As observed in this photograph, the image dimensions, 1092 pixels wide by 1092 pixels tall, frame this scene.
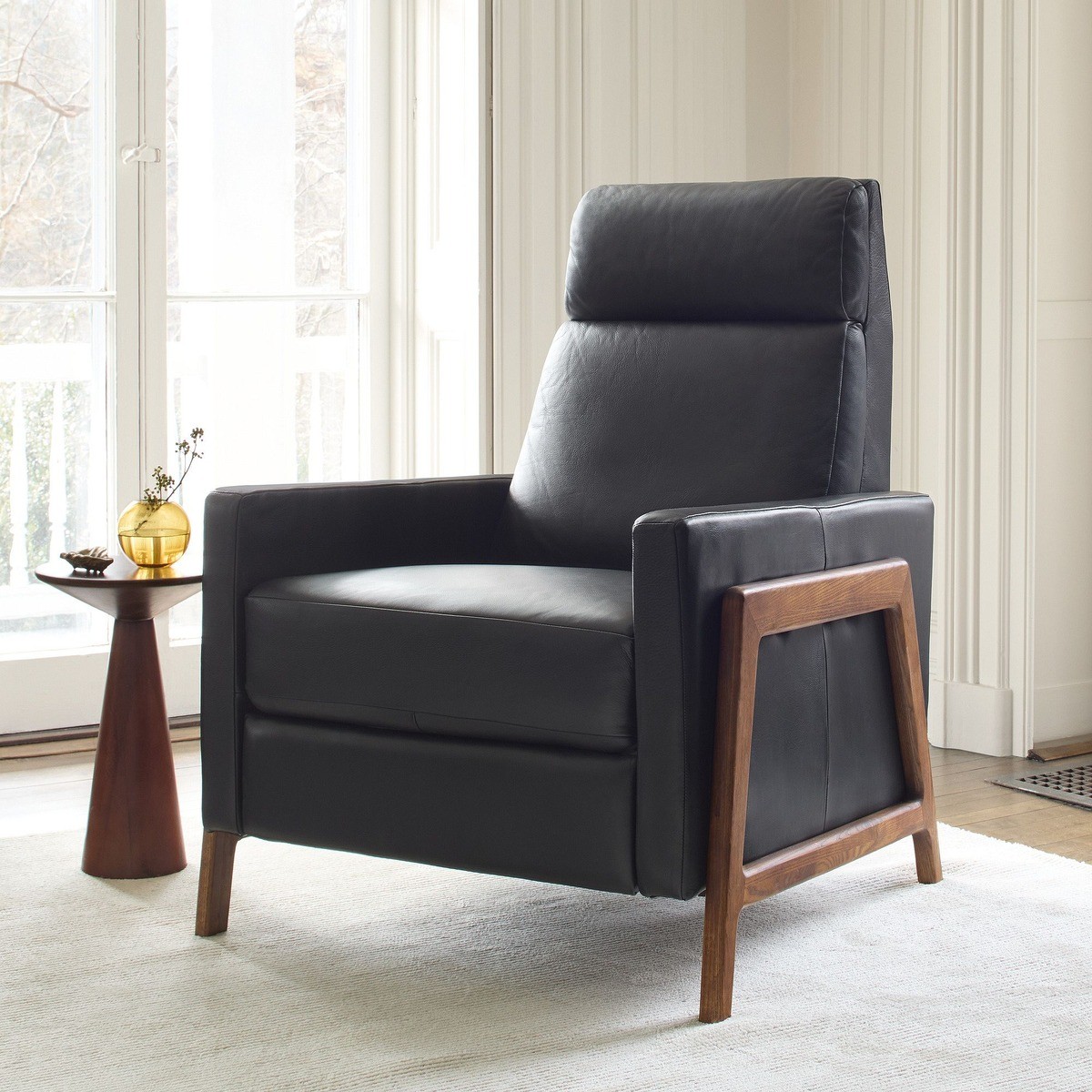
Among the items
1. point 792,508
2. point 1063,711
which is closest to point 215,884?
point 792,508

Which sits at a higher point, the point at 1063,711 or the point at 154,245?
the point at 154,245

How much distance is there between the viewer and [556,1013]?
63.1 inches

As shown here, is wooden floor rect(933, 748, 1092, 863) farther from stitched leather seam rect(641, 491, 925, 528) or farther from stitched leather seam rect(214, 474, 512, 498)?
stitched leather seam rect(214, 474, 512, 498)

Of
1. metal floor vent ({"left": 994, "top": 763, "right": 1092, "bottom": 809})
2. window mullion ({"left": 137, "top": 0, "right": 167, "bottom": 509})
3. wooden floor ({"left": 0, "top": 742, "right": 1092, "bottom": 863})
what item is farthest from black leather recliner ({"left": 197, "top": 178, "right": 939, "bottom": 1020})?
window mullion ({"left": 137, "top": 0, "right": 167, "bottom": 509})

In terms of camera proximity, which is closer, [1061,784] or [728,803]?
[728,803]

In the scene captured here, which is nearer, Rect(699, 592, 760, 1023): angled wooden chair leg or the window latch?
Rect(699, 592, 760, 1023): angled wooden chair leg

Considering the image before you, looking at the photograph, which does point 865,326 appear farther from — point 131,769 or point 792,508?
point 131,769

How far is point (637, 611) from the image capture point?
1542mm

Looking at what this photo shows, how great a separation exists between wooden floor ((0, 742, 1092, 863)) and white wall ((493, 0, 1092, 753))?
20 centimetres

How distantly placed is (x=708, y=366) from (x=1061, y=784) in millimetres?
1106

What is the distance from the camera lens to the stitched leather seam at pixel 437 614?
5.16ft

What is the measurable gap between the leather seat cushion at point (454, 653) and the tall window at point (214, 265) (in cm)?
128

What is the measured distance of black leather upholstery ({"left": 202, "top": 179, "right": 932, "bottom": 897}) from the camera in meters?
1.57

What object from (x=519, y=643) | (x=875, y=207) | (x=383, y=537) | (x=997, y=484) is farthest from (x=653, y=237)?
(x=997, y=484)
